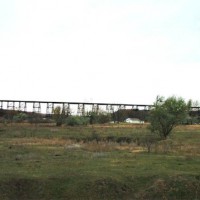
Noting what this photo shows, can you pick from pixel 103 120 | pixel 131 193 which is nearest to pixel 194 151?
pixel 131 193

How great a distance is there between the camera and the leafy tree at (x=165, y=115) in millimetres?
42438

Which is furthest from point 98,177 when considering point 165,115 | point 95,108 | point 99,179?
point 95,108

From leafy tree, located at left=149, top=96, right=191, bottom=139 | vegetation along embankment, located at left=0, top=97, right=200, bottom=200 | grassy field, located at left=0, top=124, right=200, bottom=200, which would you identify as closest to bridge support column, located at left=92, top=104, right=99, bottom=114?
leafy tree, located at left=149, top=96, right=191, bottom=139

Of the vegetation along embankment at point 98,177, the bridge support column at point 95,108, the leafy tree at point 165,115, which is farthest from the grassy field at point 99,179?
the bridge support column at point 95,108

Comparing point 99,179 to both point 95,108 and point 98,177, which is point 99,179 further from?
point 95,108

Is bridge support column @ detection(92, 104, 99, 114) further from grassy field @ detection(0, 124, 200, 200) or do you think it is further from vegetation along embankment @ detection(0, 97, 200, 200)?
grassy field @ detection(0, 124, 200, 200)

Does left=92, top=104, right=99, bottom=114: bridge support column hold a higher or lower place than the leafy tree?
higher

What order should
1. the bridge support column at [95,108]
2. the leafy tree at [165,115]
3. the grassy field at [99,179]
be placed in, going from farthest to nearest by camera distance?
1. the bridge support column at [95,108]
2. the leafy tree at [165,115]
3. the grassy field at [99,179]

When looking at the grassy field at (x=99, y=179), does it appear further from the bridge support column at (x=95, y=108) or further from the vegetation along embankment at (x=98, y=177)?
the bridge support column at (x=95, y=108)

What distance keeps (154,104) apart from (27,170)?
89.4ft

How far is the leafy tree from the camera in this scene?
1671 inches

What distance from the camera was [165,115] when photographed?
139ft

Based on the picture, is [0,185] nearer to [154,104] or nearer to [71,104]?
[154,104]

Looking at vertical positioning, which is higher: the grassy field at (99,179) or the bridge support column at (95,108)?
the bridge support column at (95,108)
